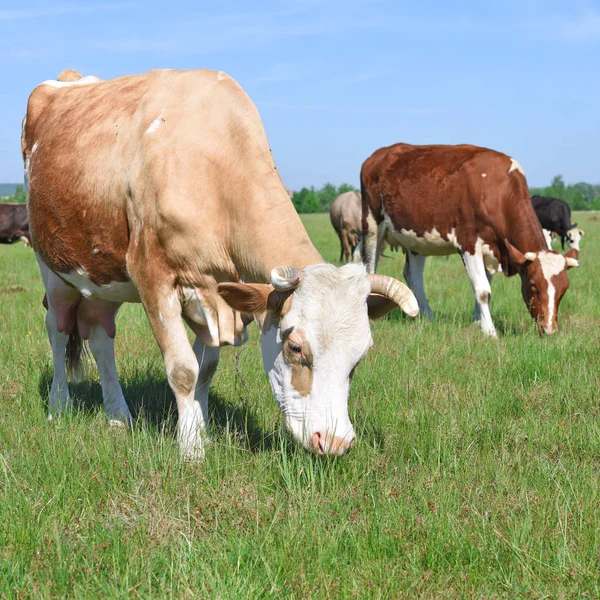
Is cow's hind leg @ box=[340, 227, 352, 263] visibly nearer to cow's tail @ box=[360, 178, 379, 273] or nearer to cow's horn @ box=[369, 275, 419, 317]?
cow's tail @ box=[360, 178, 379, 273]

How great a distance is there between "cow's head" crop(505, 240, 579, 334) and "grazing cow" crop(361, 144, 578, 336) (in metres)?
0.01

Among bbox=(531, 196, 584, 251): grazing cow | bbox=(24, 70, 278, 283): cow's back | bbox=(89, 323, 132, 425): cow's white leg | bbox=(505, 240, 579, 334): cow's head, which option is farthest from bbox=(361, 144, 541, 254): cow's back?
bbox=(531, 196, 584, 251): grazing cow

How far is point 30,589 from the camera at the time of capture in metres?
2.87

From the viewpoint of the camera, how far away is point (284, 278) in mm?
3746

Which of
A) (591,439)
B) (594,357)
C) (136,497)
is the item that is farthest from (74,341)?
(594,357)

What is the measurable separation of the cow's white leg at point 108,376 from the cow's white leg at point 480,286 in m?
4.86

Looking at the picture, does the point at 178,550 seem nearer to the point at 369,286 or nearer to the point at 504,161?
the point at 369,286

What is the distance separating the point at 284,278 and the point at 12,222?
26746 millimetres

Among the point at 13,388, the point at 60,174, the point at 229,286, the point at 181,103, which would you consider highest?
the point at 181,103

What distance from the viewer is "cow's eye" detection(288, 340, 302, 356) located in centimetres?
385

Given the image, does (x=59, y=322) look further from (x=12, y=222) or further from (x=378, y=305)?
(x=12, y=222)

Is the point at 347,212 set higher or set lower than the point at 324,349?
lower

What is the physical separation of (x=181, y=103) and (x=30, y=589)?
301 centimetres

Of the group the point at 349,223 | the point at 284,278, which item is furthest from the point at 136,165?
the point at 349,223
